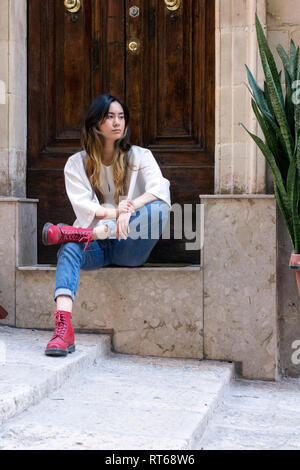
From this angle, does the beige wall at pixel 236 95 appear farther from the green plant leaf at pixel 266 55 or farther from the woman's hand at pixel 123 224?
the woman's hand at pixel 123 224

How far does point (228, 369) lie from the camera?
131 inches

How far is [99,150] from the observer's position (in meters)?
3.51

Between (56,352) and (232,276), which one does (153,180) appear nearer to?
(232,276)

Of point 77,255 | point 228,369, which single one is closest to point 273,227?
point 228,369

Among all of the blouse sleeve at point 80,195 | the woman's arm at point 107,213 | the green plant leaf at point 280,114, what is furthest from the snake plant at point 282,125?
the blouse sleeve at point 80,195

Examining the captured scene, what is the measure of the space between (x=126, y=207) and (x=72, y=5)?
1529 millimetres

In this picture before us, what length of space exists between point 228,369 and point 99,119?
1470 mm

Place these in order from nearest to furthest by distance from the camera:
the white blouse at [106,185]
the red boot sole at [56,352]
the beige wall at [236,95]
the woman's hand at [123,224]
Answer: the red boot sole at [56,352]
the woman's hand at [123,224]
the white blouse at [106,185]
the beige wall at [236,95]

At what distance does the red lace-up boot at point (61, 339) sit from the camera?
3027 mm

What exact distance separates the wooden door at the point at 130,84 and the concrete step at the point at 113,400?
858 mm

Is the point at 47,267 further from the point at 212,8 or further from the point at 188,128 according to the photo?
the point at 212,8

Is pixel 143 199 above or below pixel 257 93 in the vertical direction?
below

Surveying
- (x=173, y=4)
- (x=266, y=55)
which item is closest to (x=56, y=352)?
(x=266, y=55)
